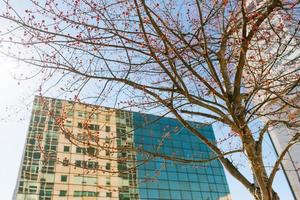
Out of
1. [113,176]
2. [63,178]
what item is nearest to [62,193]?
[63,178]

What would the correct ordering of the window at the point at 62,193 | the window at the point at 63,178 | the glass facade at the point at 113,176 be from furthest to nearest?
the window at the point at 63,178 < the window at the point at 62,193 < the glass facade at the point at 113,176

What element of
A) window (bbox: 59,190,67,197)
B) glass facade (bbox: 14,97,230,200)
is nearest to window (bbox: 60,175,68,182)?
glass facade (bbox: 14,97,230,200)

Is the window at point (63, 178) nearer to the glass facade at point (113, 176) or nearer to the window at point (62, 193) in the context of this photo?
the glass facade at point (113, 176)

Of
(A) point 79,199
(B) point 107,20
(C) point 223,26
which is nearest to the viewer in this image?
(B) point 107,20

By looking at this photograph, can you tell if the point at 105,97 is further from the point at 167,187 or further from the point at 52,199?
the point at 167,187

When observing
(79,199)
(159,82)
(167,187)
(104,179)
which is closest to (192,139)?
(167,187)

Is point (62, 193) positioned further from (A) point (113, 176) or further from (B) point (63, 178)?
(A) point (113, 176)

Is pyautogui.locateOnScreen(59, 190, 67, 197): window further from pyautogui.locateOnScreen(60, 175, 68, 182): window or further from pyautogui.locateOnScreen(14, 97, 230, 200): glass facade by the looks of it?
pyautogui.locateOnScreen(60, 175, 68, 182): window

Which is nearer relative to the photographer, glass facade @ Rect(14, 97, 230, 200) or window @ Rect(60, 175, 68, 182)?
glass facade @ Rect(14, 97, 230, 200)

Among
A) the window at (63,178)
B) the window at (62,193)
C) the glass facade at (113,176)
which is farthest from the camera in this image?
the window at (63,178)

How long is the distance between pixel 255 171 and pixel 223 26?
2380 mm

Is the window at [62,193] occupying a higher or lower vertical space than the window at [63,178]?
lower

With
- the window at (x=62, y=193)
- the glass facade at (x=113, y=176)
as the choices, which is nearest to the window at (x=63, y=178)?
the glass facade at (x=113, y=176)

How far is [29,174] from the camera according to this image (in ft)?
88.3
